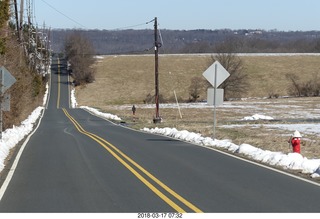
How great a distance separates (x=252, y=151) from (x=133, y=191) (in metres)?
7.57

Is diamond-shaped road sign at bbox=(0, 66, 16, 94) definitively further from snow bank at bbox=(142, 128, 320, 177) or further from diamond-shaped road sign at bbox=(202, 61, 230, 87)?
snow bank at bbox=(142, 128, 320, 177)

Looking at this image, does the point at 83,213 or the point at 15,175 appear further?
the point at 15,175

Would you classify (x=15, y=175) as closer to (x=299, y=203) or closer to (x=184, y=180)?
(x=184, y=180)

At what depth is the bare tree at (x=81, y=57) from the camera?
118 metres

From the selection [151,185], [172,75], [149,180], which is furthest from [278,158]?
[172,75]

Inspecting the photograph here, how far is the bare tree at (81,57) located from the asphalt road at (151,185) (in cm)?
10068

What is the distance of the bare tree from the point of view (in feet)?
388

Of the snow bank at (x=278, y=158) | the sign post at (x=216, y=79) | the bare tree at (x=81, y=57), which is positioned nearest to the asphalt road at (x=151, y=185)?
the snow bank at (x=278, y=158)

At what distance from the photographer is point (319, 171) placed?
43.0 feet

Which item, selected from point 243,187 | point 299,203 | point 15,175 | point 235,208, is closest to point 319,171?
point 243,187

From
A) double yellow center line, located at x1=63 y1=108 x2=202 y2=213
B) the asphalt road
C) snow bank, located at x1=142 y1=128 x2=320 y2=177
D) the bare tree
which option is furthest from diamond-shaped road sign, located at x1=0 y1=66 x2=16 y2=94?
the bare tree

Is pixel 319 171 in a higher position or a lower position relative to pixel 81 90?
higher

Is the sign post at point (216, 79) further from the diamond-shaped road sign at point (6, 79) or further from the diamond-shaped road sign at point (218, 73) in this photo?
the diamond-shaped road sign at point (6, 79)

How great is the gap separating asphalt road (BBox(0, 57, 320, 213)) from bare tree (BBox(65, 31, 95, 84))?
100683 mm
